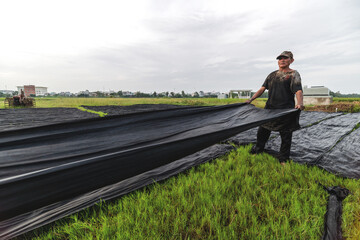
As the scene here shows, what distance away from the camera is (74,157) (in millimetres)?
1139

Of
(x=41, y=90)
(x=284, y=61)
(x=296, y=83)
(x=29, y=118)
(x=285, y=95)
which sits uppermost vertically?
(x=41, y=90)

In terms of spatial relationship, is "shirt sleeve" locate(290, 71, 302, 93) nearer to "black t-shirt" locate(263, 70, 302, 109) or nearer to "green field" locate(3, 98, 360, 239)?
"black t-shirt" locate(263, 70, 302, 109)

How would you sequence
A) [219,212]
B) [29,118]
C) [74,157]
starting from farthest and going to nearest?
[29,118]
[219,212]
[74,157]

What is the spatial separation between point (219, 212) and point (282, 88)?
1.77 m

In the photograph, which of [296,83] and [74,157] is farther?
[296,83]

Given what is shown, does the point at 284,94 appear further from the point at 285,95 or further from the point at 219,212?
the point at 219,212

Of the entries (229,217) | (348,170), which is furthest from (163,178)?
(348,170)

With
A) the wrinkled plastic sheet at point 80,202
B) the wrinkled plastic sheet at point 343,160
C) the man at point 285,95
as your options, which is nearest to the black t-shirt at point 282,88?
the man at point 285,95

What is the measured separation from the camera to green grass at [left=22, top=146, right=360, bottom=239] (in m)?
1.07

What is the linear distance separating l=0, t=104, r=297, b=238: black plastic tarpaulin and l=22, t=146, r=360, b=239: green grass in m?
0.23

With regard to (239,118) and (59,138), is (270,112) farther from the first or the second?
(59,138)

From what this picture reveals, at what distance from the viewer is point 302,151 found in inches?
100

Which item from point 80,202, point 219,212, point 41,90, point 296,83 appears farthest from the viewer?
point 41,90

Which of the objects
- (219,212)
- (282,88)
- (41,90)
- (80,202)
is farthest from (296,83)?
(41,90)
